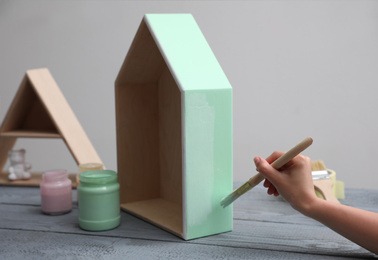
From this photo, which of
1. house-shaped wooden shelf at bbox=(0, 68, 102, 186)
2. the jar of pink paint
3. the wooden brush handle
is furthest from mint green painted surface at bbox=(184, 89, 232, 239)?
house-shaped wooden shelf at bbox=(0, 68, 102, 186)

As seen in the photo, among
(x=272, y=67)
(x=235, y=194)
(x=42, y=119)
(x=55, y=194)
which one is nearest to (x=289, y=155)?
(x=235, y=194)

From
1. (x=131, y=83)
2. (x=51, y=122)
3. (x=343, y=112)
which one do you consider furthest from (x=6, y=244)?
(x=343, y=112)

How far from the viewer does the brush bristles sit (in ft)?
2.71

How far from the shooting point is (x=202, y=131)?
34.7 inches

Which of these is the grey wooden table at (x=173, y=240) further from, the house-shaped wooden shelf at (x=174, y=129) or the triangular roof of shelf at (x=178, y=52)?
the triangular roof of shelf at (x=178, y=52)

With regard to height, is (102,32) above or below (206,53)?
above

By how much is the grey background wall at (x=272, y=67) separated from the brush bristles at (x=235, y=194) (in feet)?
Result: 4.95

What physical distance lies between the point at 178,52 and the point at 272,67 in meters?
1.51

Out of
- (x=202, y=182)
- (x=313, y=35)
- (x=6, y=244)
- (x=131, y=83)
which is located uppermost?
(x=313, y=35)

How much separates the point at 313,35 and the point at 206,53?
1487 mm

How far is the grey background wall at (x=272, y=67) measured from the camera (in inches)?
89.4

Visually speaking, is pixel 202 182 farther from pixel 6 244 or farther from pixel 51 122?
pixel 51 122

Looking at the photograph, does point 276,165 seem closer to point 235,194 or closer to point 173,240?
point 235,194

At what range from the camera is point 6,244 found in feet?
2.83
